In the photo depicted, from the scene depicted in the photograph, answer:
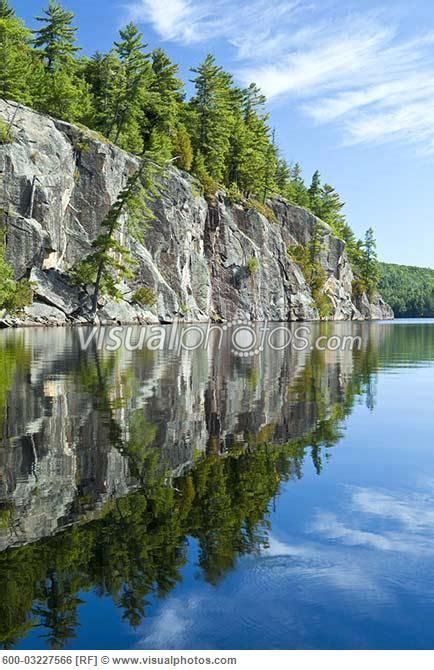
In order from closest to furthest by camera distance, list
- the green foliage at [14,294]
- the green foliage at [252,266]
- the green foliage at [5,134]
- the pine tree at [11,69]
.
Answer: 1. the green foliage at [14,294]
2. the green foliage at [5,134]
3. the pine tree at [11,69]
4. the green foliage at [252,266]

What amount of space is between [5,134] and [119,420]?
149 ft

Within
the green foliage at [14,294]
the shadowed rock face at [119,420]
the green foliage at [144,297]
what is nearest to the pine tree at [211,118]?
the green foliage at [144,297]

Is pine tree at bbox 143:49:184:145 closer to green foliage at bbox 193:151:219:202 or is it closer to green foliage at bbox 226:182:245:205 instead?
green foliage at bbox 193:151:219:202

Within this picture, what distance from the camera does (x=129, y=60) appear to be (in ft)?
244

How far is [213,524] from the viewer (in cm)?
602

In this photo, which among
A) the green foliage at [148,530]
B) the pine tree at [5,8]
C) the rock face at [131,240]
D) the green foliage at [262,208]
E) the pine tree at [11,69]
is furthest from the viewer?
the green foliage at [262,208]

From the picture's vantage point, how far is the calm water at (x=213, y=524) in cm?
424

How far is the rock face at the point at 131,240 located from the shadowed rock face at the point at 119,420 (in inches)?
1166

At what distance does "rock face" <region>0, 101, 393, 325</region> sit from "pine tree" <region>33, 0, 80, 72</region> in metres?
15.4

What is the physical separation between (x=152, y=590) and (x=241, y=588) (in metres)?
0.65

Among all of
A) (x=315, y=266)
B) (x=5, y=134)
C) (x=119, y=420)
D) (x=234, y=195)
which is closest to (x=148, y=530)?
(x=119, y=420)

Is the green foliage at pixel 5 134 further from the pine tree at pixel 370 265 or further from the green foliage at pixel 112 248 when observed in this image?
the pine tree at pixel 370 265

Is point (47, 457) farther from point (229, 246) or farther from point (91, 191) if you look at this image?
point (229, 246)
